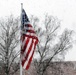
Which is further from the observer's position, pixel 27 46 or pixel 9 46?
pixel 9 46

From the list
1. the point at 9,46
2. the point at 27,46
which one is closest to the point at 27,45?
the point at 27,46

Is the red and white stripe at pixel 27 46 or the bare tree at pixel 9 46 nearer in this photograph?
the red and white stripe at pixel 27 46

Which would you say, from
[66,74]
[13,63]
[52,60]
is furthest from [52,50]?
[66,74]

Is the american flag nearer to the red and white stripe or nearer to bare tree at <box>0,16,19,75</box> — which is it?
the red and white stripe

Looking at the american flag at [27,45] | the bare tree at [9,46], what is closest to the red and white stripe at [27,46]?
the american flag at [27,45]

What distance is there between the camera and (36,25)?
4144cm

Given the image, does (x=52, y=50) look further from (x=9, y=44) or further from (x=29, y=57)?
(x=29, y=57)

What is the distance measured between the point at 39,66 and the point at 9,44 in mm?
5480

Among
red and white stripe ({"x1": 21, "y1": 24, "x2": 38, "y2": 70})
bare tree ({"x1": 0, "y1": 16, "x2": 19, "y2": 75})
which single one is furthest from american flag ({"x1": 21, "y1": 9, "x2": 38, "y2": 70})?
bare tree ({"x1": 0, "y1": 16, "x2": 19, "y2": 75})

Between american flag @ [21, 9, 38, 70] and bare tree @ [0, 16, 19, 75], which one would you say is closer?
american flag @ [21, 9, 38, 70]

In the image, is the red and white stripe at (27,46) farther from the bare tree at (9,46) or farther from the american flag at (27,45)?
the bare tree at (9,46)

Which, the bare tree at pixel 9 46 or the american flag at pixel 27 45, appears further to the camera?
the bare tree at pixel 9 46

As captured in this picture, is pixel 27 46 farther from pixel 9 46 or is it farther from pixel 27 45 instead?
pixel 9 46

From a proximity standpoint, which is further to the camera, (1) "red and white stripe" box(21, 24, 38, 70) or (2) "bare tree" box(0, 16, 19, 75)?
(2) "bare tree" box(0, 16, 19, 75)
